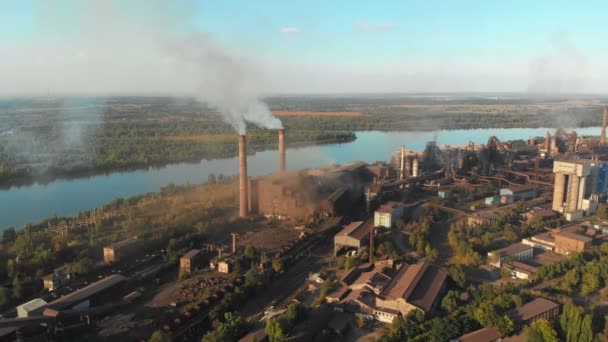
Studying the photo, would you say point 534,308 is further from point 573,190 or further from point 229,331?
point 573,190

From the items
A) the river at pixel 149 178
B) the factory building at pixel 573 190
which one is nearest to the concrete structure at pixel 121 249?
the river at pixel 149 178

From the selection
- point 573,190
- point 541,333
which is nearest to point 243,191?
point 541,333

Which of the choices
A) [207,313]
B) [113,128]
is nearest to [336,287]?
[207,313]

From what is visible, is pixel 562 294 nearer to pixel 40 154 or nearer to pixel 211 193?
pixel 211 193

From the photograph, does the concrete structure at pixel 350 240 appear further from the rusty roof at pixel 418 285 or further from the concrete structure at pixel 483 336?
the concrete structure at pixel 483 336

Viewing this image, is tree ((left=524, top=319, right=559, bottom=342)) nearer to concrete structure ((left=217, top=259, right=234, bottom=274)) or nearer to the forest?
concrete structure ((left=217, top=259, right=234, bottom=274))

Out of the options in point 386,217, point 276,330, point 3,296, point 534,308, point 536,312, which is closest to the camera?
point 276,330
